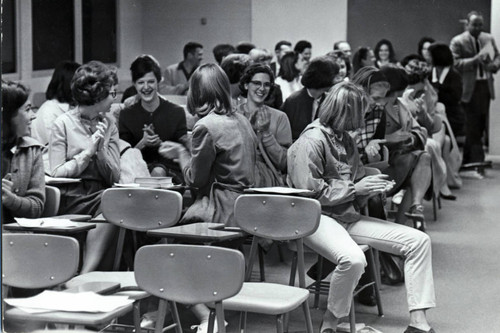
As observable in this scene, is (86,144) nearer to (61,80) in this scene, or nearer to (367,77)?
(61,80)

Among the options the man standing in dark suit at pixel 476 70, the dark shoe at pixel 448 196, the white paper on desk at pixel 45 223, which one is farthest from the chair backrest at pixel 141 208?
the dark shoe at pixel 448 196

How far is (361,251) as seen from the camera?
4.80 m

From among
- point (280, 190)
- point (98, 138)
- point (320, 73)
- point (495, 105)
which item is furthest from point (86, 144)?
point (495, 105)

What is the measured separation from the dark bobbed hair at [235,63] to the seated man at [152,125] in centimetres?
40

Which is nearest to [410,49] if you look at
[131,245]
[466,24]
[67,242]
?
[466,24]

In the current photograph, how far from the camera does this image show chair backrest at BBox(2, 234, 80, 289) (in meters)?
3.93

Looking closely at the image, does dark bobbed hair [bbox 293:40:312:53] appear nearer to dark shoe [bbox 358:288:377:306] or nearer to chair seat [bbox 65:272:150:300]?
dark shoe [bbox 358:288:377:306]

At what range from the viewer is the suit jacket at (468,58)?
16.1 feet

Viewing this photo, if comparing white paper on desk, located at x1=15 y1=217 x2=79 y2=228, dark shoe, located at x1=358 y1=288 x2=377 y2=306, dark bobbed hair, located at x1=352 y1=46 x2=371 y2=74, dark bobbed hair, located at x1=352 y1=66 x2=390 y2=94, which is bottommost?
dark shoe, located at x1=358 y1=288 x2=377 y2=306

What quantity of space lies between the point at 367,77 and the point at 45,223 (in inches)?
83.4

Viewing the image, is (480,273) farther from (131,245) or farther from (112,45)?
(112,45)

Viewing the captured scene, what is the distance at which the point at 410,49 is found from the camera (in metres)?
5.03

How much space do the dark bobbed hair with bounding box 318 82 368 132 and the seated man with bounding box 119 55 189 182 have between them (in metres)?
1.16

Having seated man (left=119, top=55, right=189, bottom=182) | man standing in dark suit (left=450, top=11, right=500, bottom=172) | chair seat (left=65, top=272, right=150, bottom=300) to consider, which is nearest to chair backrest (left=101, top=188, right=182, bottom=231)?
chair seat (left=65, top=272, right=150, bottom=300)
